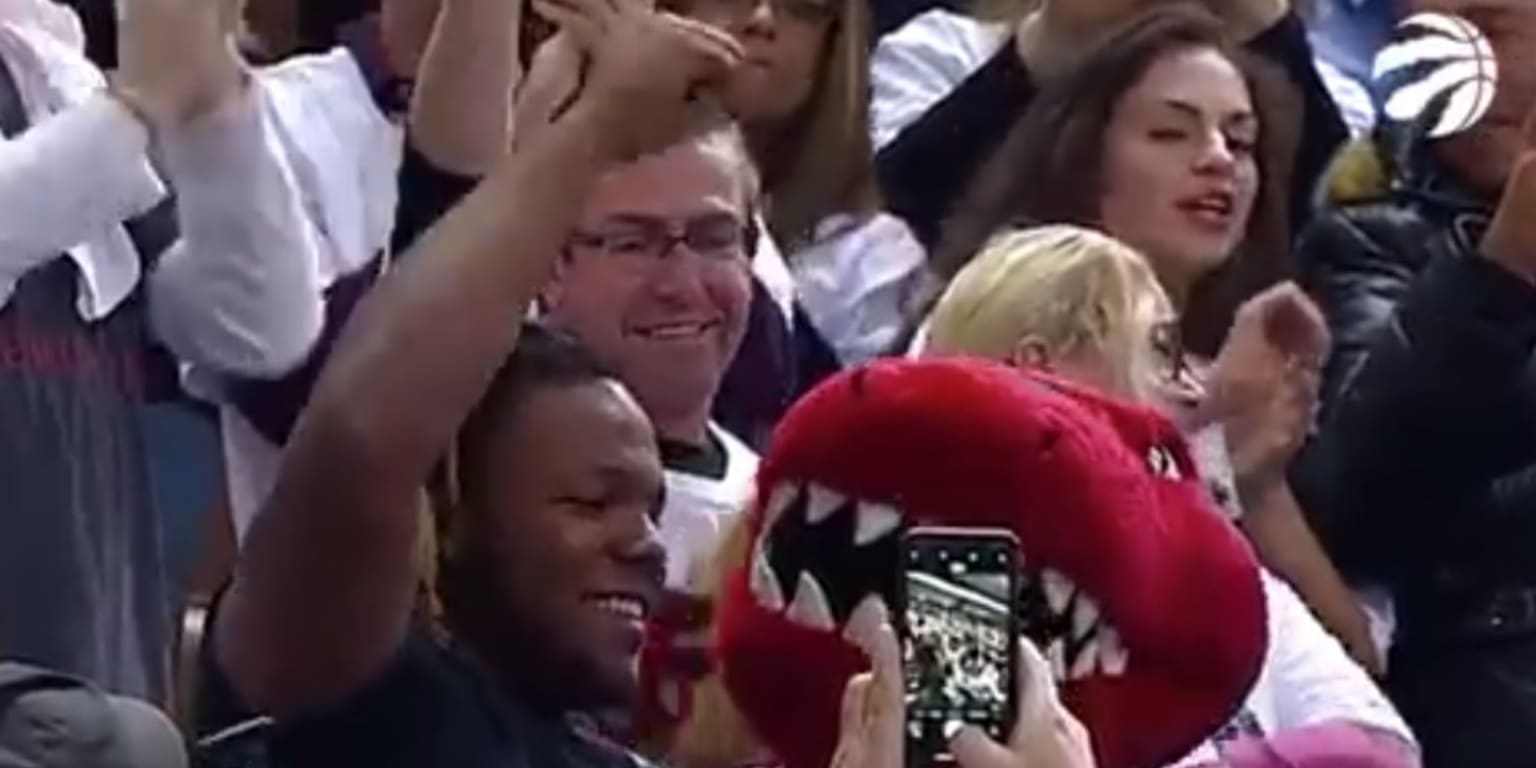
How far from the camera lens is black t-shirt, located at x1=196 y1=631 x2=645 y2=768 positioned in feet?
10.2

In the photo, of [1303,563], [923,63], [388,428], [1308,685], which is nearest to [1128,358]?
[1308,685]

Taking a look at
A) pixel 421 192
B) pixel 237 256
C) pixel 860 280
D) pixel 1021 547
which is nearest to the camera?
pixel 1021 547

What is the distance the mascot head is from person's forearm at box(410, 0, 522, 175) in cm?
111

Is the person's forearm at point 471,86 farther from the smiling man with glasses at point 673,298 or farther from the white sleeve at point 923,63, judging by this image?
the white sleeve at point 923,63

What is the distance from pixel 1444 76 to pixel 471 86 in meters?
1.58

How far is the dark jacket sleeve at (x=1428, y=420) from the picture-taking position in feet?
14.6

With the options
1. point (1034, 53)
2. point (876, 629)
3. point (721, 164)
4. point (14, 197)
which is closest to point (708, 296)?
point (721, 164)

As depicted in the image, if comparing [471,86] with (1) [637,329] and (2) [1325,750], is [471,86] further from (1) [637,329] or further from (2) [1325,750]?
(2) [1325,750]

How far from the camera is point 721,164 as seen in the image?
4.26 meters

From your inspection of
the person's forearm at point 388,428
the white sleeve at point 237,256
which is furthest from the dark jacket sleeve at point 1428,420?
the person's forearm at point 388,428

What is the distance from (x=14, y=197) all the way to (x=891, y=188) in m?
1.88

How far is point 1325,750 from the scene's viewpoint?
395 cm

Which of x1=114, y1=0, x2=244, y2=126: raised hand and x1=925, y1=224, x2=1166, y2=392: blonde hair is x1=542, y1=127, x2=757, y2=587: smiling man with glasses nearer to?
x1=925, y1=224, x2=1166, y2=392: blonde hair

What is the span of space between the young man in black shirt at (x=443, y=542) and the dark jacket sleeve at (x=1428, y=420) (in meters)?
1.45
